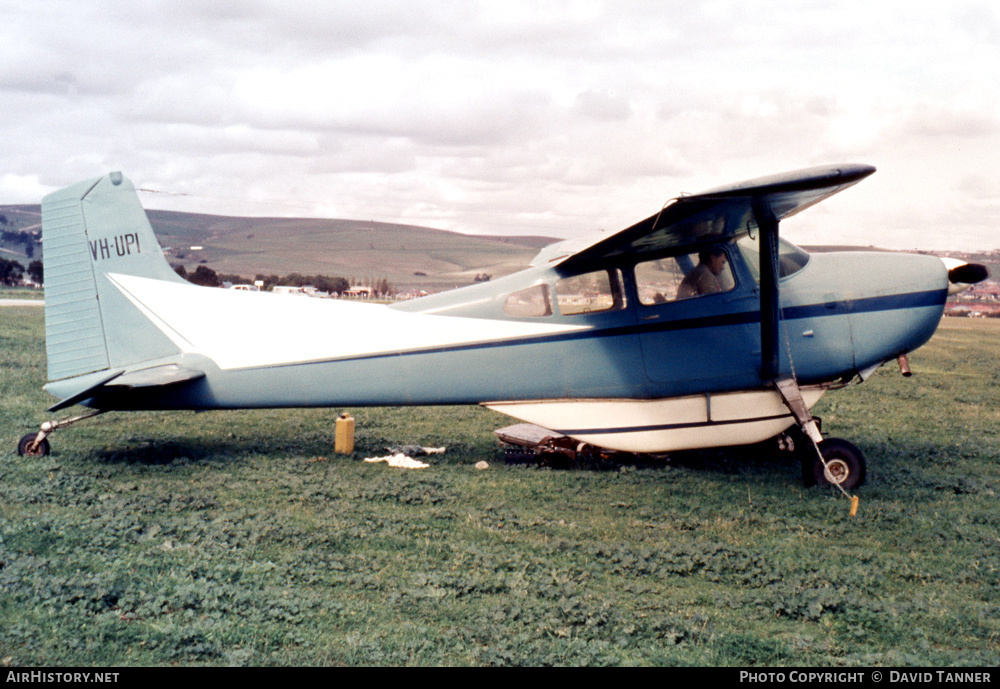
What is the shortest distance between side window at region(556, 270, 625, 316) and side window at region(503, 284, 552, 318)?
142mm

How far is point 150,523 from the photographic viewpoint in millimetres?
5816

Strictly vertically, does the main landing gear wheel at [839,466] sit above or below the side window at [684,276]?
below

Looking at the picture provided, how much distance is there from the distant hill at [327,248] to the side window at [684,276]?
65.1 meters

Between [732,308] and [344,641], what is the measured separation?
5395mm

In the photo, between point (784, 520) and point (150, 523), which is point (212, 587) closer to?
point (150, 523)

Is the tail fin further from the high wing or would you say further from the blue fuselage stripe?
the blue fuselage stripe

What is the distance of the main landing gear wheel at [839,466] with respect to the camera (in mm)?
7102

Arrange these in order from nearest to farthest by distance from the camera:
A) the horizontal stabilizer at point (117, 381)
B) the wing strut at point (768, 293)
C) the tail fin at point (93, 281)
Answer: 1. the wing strut at point (768, 293)
2. the horizontal stabilizer at point (117, 381)
3. the tail fin at point (93, 281)

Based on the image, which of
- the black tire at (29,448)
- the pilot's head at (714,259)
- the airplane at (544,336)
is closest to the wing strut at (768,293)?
the airplane at (544,336)

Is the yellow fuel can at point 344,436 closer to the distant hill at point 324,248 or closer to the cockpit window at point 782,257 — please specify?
the cockpit window at point 782,257

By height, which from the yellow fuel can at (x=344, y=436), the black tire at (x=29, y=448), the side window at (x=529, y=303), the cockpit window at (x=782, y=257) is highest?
the cockpit window at (x=782, y=257)

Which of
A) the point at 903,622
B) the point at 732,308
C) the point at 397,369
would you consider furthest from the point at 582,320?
the point at 903,622

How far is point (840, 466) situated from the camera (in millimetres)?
7172

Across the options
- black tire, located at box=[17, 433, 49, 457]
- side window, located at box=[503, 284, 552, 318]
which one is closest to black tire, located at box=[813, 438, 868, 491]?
side window, located at box=[503, 284, 552, 318]
